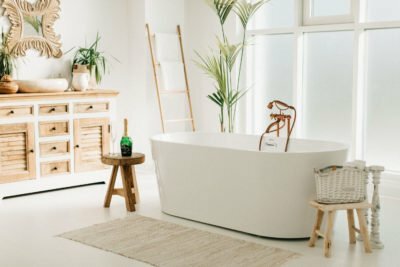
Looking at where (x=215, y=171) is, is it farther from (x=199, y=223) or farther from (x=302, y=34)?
(x=302, y=34)

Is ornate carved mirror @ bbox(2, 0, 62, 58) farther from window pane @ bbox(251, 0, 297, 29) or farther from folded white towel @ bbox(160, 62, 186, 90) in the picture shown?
window pane @ bbox(251, 0, 297, 29)

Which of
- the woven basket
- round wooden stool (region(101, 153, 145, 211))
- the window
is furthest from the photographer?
the window

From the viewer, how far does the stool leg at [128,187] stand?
511 centimetres

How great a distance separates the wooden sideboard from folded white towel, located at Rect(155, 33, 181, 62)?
91cm

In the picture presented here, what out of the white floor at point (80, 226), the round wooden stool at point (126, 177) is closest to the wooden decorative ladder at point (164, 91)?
the white floor at point (80, 226)

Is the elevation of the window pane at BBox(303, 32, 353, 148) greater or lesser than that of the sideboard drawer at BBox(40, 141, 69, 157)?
greater

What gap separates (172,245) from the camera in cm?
412

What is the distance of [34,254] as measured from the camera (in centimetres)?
395

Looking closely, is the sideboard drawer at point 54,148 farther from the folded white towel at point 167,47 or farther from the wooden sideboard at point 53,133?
the folded white towel at point 167,47

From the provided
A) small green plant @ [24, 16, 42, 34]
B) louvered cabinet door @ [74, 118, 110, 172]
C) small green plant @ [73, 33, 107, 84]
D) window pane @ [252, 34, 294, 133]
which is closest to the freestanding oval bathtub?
louvered cabinet door @ [74, 118, 110, 172]

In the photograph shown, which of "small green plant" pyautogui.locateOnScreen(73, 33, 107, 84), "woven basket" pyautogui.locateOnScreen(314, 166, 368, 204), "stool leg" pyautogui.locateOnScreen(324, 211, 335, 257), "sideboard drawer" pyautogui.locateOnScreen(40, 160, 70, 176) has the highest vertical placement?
"small green plant" pyautogui.locateOnScreen(73, 33, 107, 84)

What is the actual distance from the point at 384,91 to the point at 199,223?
7.38 feet

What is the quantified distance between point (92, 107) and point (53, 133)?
485 millimetres

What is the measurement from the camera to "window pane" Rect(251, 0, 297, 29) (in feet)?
21.1
